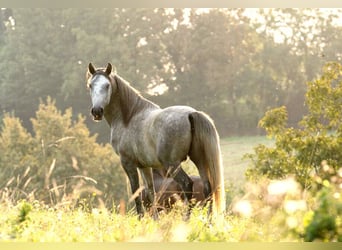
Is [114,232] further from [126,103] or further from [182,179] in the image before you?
[126,103]

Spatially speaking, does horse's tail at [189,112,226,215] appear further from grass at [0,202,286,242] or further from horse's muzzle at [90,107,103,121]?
horse's muzzle at [90,107,103,121]

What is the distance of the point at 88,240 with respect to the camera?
367 centimetres

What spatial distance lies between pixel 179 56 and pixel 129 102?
1369 centimetres

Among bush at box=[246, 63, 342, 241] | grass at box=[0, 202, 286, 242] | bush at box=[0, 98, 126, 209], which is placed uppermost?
grass at box=[0, 202, 286, 242]

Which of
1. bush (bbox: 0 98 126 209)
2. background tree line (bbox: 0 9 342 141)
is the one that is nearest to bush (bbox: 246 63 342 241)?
background tree line (bbox: 0 9 342 141)

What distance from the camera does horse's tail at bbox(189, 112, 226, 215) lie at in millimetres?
5266

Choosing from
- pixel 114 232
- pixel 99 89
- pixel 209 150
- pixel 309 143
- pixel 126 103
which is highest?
pixel 99 89

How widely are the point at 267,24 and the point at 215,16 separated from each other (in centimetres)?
154

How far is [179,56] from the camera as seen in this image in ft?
65.1

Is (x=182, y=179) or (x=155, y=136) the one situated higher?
(x=155, y=136)

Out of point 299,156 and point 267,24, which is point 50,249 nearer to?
point 299,156

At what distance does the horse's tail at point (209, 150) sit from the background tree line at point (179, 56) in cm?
1080

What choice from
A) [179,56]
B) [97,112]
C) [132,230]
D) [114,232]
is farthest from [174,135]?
[179,56]

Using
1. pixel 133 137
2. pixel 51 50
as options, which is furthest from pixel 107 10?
pixel 133 137
